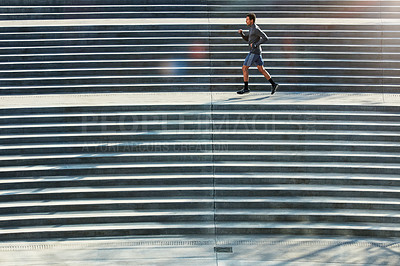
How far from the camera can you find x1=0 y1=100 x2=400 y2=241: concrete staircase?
23.7ft

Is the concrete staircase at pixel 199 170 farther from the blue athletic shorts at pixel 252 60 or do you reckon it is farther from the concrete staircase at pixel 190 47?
the concrete staircase at pixel 190 47

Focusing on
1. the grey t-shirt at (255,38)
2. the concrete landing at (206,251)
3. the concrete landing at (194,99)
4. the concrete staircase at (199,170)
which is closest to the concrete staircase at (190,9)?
the grey t-shirt at (255,38)

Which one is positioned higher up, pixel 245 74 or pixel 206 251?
pixel 245 74

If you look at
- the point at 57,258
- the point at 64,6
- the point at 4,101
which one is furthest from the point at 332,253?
the point at 64,6

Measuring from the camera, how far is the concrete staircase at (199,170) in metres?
7.21

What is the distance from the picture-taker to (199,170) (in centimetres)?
800

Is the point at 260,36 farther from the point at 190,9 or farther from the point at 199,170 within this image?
the point at 190,9

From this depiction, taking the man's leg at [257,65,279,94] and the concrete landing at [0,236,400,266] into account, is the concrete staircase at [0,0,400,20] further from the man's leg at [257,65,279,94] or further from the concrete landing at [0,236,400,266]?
the concrete landing at [0,236,400,266]

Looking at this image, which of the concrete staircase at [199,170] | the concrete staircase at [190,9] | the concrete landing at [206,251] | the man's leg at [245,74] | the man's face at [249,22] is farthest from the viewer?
the concrete staircase at [190,9]

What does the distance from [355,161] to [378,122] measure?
1.07m

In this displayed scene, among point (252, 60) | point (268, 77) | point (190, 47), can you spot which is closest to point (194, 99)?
point (252, 60)

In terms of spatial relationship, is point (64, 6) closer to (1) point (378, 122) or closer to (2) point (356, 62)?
(2) point (356, 62)

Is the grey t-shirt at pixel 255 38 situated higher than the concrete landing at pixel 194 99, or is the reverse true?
the grey t-shirt at pixel 255 38

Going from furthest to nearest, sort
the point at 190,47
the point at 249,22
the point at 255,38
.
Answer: the point at 190,47
the point at 255,38
the point at 249,22
